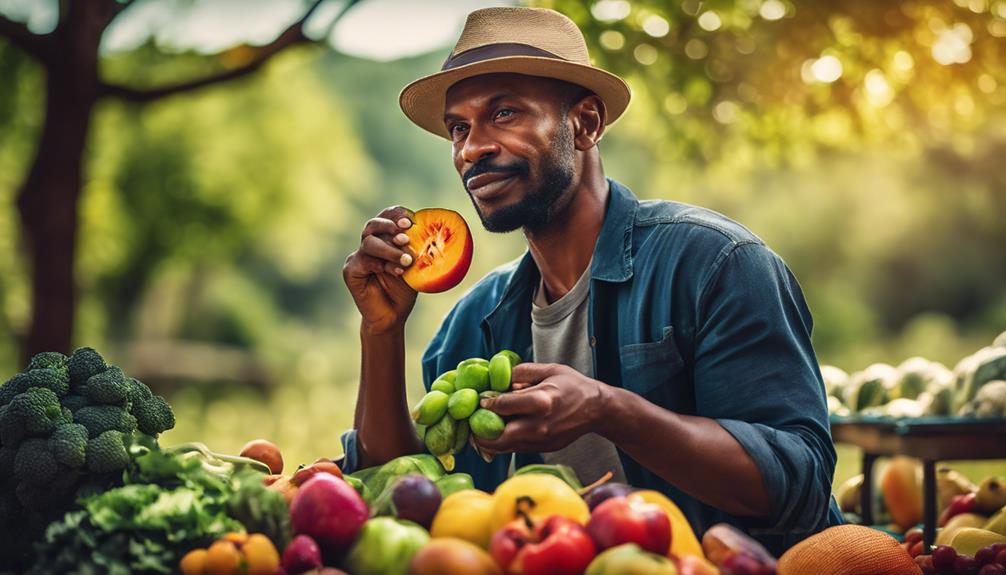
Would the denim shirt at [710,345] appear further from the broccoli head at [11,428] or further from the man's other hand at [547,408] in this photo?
the broccoli head at [11,428]

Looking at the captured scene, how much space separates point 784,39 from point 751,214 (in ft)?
62.2

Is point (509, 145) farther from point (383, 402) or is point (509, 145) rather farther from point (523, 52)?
point (383, 402)

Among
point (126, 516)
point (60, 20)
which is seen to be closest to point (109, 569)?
point (126, 516)

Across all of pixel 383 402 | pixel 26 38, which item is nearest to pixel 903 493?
pixel 383 402

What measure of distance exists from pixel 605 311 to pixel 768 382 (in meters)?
0.71

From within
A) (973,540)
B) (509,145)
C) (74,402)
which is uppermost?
(509,145)

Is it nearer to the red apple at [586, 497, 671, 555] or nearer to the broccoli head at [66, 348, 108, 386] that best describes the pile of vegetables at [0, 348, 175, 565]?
the broccoli head at [66, 348, 108, 386]

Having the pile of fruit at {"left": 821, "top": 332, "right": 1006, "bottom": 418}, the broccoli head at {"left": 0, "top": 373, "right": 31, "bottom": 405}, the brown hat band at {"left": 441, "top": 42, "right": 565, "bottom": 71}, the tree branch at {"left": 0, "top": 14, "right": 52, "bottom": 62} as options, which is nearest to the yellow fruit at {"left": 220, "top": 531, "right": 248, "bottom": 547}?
the broccoli head at {"left": 0, "top": 373, "right": 31, "bottom": 405}

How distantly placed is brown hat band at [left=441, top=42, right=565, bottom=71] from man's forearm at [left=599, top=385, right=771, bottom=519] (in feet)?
4.35

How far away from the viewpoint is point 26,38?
6.77m

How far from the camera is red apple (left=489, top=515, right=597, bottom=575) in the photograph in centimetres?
184

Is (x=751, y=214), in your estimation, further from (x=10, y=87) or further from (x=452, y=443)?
(x=452, y=443)

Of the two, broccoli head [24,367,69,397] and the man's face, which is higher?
the man's face

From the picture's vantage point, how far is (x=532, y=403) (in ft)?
7.61
